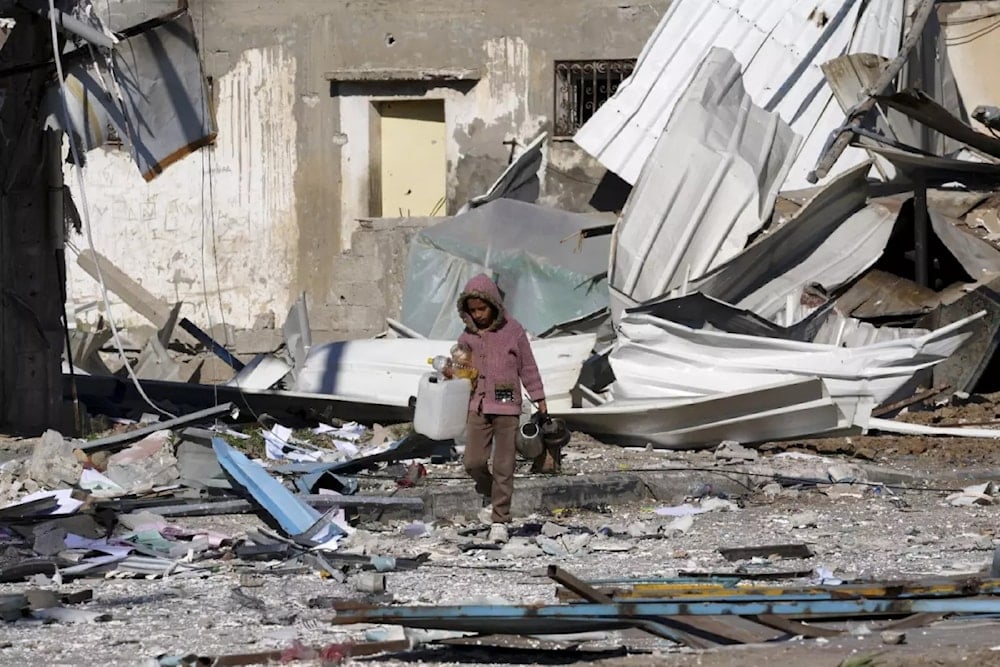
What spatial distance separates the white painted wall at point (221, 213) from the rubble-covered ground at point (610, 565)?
8.86m

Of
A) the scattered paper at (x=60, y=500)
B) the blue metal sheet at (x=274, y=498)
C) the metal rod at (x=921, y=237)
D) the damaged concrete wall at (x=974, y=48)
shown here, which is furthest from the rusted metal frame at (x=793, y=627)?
the damaged concrete wall at (x=974, y=48)

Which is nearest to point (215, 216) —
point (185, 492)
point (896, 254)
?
point (896, 254)

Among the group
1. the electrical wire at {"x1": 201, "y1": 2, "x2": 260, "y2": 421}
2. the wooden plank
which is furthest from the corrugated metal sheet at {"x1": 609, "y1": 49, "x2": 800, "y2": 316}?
the electrical wire at {"x1": 201, "y1": 2, "x2": 260, "y2": 421}

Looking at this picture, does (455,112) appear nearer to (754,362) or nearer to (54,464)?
(754,362)

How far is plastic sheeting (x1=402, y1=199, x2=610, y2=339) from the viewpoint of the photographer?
1559 cm

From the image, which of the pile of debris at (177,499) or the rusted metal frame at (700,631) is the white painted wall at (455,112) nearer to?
the pile of debris at (177,499)

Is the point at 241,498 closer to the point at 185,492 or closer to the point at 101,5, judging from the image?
the point at 185,492

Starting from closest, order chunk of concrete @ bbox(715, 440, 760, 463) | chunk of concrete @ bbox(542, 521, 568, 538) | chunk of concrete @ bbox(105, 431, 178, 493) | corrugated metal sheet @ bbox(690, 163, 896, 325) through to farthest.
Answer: chunk of concrete @ bbox(542, 521, 568, 538) → chunk of concrete @ bbox(105, 431, 178, 493) → chunk of concrete @ bbox(715, 440, 760, 463) → corrugated metal sheet @ bbox(690, 163, 896, 325)

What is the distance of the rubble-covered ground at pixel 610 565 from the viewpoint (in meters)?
5.81

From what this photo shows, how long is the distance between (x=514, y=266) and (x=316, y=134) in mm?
4763

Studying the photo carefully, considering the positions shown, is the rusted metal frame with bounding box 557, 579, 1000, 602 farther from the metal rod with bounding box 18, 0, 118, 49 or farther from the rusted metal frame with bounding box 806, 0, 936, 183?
the rusted metal frame with bounding box 806, 0, 936, 183

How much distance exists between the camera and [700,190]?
15.8 meters

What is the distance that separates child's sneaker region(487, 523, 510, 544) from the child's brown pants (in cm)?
23

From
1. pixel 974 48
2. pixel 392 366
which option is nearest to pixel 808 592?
pixel 392 366
